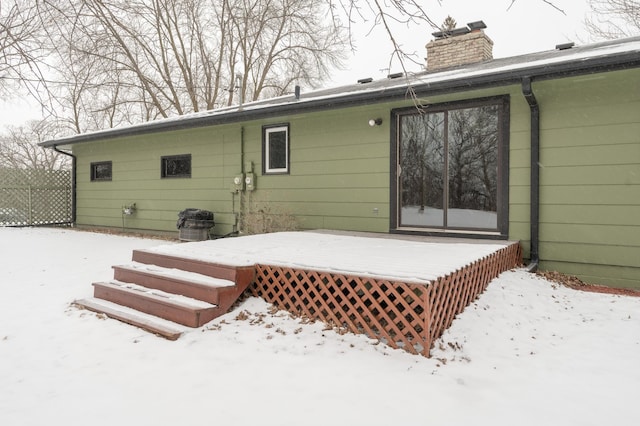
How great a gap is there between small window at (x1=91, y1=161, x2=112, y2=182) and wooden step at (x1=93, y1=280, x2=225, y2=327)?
7.43 m

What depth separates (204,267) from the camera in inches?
154

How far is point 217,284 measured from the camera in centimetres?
354

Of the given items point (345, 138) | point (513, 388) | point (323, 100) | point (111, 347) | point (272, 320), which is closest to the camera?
point (513, 388)

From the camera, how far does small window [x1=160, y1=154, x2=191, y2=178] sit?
8969 millimetres

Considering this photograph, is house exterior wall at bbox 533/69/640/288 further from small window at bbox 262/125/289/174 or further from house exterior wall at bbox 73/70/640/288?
small window at bbox 262/125/289/174

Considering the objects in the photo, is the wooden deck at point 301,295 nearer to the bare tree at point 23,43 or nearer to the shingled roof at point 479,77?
the shingled roof at point 479,77

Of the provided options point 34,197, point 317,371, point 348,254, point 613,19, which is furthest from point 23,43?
point 613,19

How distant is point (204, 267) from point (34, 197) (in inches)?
393

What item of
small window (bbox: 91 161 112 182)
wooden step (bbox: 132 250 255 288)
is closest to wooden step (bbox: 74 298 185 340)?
wooden step (bbox: 132 250 255 288)

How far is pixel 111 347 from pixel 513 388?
2636mm

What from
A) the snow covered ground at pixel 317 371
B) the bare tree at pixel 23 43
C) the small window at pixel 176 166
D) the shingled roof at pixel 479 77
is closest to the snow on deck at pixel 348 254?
the snow covered ground at pixel 317 371

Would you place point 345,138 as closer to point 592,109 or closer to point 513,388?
point 592,109

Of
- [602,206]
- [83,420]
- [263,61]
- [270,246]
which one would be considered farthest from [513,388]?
[263,61]

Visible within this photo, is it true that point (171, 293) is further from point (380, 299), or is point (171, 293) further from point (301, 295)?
point (380, 299)
